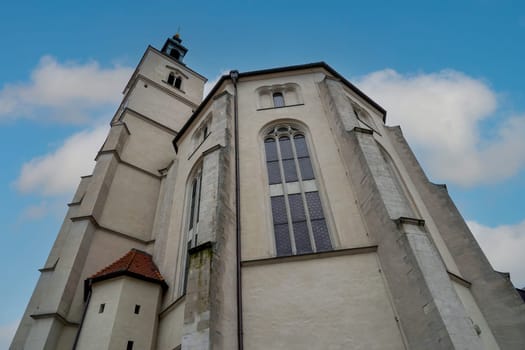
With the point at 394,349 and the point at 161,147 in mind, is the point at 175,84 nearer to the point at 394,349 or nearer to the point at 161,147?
the point at 161,147

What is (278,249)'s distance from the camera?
9336 mm

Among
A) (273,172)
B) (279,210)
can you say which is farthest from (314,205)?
(273,172)

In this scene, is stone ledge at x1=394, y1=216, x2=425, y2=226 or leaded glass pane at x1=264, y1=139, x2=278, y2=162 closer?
stone ledge at x1=394, y1=216, x2=425, y2=226

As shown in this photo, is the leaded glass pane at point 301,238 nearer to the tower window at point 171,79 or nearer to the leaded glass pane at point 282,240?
the leaded glass pane at point 282,240

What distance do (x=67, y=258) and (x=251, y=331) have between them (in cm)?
790

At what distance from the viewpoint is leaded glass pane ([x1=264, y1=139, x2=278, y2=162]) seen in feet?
39.2

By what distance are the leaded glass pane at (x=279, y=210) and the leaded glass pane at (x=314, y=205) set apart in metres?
0.76

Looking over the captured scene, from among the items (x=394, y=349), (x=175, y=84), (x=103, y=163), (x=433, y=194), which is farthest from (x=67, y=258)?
(x=175, y=84)

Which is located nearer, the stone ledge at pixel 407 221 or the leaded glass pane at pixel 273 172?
the stone ledge at pixel 407 221

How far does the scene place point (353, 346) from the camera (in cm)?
712

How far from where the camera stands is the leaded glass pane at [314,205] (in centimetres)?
995

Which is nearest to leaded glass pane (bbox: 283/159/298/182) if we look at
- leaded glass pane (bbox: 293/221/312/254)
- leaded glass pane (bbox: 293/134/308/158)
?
leaded glass pane (bbox: 293/134/308/158)

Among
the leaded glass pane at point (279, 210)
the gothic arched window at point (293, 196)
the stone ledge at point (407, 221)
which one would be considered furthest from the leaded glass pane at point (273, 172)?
the stone ledge at point (407, 221)

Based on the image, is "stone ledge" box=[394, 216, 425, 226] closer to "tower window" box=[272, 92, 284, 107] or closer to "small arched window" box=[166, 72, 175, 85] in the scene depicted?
"tower window" box=[272, 92, 284, 107]
